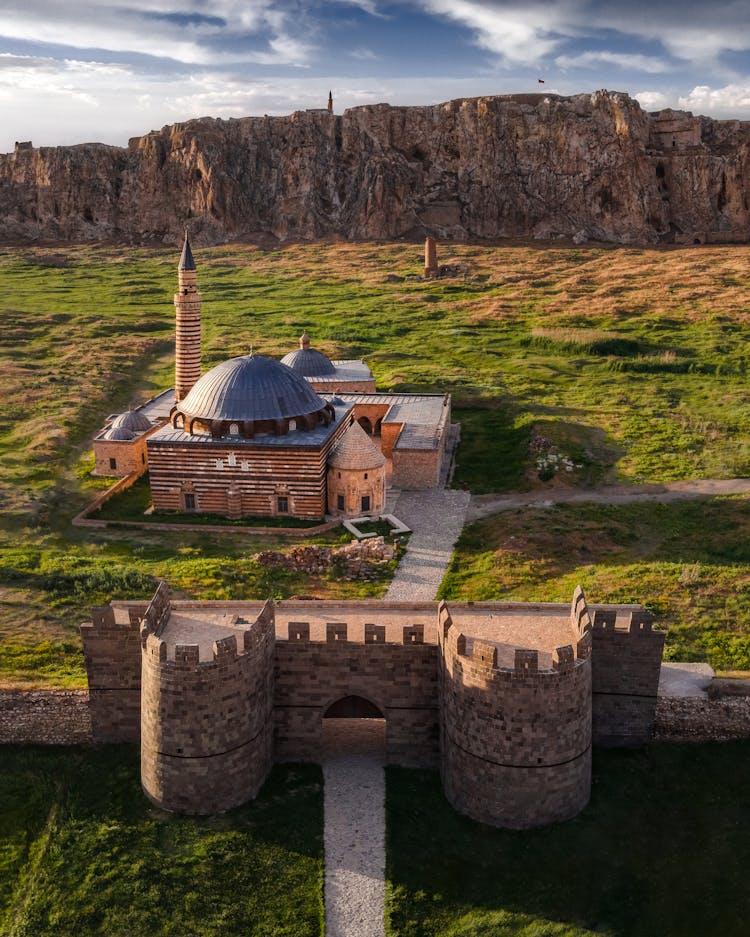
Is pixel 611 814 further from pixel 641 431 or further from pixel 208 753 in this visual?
pixel 641 431

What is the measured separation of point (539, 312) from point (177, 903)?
60435 millimetres

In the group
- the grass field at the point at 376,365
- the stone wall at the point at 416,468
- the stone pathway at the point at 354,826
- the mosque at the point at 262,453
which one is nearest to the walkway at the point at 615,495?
the grass field at the point at 376,365

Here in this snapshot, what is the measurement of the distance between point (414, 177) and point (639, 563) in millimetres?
98570

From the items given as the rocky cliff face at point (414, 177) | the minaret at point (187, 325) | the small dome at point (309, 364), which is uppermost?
the rocky cliff face at point (414, 177)

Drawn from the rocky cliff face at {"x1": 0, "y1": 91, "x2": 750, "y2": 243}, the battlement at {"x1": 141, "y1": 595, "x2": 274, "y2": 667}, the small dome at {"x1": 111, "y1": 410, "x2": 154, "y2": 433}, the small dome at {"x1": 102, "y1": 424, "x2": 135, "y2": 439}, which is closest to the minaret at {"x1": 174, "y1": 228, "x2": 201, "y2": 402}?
the small dome at {"x1": 111, "y1": 410, "x2": 154, "y2": 433}

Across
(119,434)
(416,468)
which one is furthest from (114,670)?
(119,434)

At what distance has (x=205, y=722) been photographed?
700 inches

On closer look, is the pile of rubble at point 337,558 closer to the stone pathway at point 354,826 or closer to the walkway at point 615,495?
the walkway at point 615,495

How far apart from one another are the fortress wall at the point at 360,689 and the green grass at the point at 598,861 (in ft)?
2.95

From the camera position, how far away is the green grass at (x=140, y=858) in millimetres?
15984

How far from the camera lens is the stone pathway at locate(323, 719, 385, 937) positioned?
16.1 meters

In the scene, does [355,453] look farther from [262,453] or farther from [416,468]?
[416,468]

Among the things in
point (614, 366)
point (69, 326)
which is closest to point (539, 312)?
point (614, 366)

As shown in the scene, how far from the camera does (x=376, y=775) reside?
19594 millimetres
